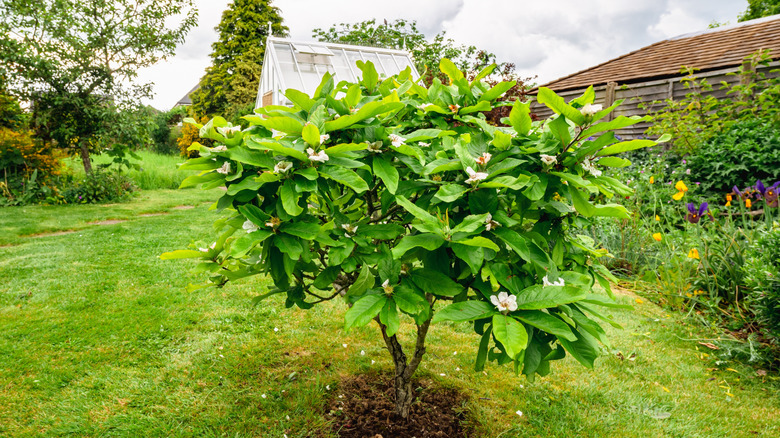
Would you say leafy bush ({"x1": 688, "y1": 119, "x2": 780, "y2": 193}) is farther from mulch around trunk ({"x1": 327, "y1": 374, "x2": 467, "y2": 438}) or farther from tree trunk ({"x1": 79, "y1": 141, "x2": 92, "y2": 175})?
tree trunk ({"x1": 79, "y1": 141, "x2": 92, "y2": 175})

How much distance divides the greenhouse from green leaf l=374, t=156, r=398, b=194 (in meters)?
11.4

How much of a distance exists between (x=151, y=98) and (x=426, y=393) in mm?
10040

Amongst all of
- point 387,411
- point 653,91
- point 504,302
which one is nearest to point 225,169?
point 504,302

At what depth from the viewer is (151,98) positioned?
958 cm

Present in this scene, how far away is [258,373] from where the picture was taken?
2527 millimetres

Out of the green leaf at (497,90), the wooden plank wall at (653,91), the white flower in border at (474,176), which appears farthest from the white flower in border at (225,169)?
the wooden plank wall at (653,91)

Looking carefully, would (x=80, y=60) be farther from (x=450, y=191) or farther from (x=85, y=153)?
(x=450, y=191)

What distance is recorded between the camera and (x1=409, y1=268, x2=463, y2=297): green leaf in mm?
1238

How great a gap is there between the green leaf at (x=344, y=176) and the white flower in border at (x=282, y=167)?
9 cm

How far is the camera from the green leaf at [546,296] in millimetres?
1036

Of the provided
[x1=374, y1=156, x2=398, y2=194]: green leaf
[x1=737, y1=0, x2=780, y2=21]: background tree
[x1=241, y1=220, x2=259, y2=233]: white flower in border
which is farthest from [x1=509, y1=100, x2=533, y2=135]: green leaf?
[x1=737, y1=0, x2=780, y2=21]: background tree

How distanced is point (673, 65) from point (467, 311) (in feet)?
37.2

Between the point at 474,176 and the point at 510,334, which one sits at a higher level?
the point at 474,176

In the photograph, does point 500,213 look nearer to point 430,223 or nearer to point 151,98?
point 430,223
